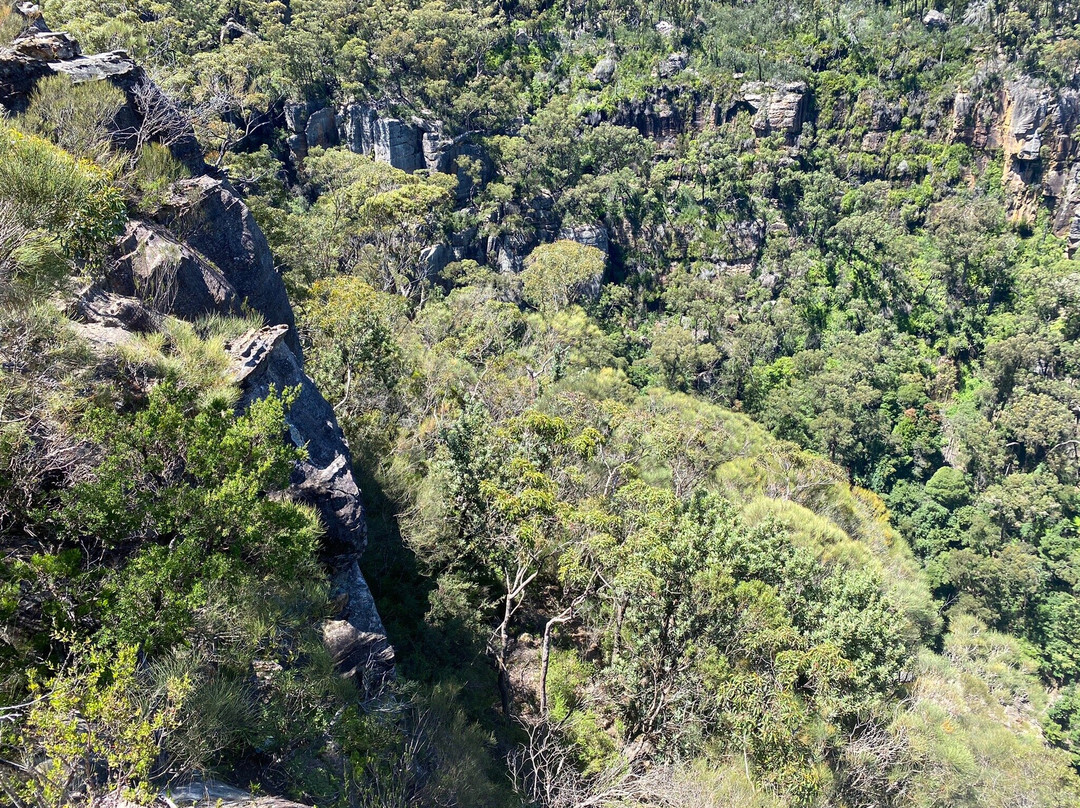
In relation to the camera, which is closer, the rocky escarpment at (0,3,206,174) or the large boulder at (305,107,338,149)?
the rocky escarpment at (0,3,206,174)

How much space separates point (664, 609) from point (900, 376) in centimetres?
4215

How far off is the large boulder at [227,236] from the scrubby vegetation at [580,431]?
2.20ft

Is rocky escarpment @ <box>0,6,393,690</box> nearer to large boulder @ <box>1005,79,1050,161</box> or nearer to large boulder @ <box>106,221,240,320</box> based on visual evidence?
large boulder @ <box>106,221,240,320</box>

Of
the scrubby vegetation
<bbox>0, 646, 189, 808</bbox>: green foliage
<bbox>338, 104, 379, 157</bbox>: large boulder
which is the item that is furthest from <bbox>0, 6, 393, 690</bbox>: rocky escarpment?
<bbox>338, 104, 379, 157</bbox>: large boulder

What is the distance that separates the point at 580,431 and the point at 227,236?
401 inches

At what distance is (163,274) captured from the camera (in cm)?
928

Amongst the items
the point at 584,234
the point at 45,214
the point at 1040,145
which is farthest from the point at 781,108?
the point at 45,214

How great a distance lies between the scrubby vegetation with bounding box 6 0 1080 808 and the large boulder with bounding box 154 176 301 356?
670 millimetres

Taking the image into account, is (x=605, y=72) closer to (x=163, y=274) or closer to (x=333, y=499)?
(x=163, y=274)

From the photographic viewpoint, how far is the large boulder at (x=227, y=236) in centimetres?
1060

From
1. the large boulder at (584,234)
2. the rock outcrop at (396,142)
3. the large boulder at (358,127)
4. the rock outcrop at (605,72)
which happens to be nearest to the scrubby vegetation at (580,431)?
the large boulder at (584,234)

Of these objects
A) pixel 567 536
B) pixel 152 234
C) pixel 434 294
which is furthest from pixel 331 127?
pixel 567 536

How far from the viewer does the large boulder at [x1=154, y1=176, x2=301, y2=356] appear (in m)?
10.6

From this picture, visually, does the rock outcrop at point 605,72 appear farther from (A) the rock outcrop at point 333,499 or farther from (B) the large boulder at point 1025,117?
(A) the rock outcrop at point 333,499
